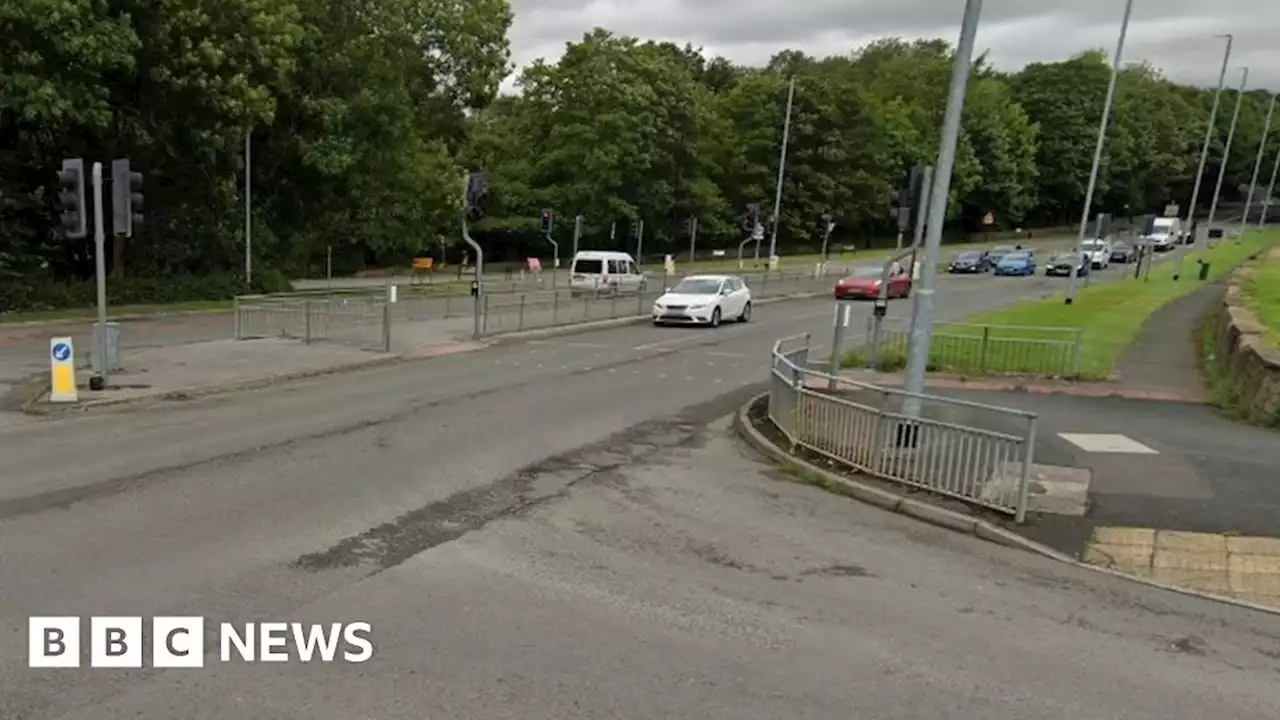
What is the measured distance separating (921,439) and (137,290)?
2980 cm

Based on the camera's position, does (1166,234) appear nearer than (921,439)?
No

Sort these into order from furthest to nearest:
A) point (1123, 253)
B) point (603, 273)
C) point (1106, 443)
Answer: point (1123, 253) < point (603, 273) < point (1106, 443)

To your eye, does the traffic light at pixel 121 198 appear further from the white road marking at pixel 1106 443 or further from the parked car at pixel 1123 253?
the parked car at pixel 1123 253

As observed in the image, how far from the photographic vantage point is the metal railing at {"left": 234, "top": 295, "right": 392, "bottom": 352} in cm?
2262

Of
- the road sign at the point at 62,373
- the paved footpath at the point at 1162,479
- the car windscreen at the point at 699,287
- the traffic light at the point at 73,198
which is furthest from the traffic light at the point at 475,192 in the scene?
the paved footpath at the point at 1162,479

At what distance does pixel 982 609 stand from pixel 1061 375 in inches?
467

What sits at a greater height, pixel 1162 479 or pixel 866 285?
pixel 866 285

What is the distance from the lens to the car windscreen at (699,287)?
29689 millimetres

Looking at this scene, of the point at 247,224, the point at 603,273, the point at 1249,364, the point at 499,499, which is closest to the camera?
the point at 499,499

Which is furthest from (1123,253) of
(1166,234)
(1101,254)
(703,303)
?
(703,303)

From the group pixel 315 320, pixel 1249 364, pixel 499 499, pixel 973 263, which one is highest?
pixel 973 263

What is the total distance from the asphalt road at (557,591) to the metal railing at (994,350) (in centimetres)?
828

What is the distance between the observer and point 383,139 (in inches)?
1543

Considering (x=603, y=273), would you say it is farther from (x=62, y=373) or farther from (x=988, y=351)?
(x=62, y=373)
